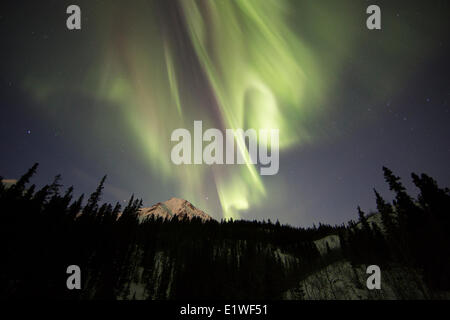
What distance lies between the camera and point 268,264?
74.8 meters

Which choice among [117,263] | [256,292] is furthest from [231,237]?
[117,263]

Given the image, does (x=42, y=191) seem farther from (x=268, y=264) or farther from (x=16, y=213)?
(x=268, y=264)

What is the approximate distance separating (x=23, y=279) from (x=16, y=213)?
18.8 m

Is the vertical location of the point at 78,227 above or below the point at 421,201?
below

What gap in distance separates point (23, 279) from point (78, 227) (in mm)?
17101

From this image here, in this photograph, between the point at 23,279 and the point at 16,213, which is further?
the point at 16,213
